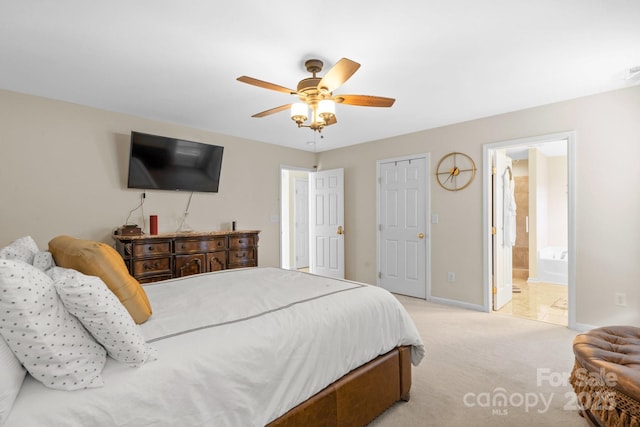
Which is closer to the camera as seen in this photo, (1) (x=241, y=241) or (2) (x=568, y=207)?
(2) (x=568, y=207)

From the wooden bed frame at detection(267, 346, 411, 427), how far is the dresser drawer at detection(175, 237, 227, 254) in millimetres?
2743

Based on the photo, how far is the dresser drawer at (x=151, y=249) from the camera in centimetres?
341

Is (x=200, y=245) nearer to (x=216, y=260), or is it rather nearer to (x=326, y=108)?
(x=216, y=260)

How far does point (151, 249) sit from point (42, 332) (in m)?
2.76

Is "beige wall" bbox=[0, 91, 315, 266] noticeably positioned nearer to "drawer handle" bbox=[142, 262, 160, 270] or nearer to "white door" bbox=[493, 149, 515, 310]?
"drawer handle" bbox=[142, 262, 160, 270]

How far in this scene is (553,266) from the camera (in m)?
5.70

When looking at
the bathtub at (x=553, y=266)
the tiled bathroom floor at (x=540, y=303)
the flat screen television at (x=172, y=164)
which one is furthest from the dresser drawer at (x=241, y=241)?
the bathtub at (x=553, y=266)

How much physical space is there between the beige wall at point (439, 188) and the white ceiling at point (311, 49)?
0.25m

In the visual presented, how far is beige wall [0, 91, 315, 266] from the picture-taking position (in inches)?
121

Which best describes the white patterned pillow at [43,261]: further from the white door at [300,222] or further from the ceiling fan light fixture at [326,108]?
the white door at [300,222]

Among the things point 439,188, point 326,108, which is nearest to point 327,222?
point 439,188

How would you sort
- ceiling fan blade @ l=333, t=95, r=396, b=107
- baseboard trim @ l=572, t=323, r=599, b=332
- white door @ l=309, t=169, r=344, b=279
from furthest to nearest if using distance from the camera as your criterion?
white door @ l=309, t=169, r=344, b=279 → baseboard trim @ l=572, t=323, r=599, b=332 → ceiling fan blade @ l=333, t=95, r=396, b=107

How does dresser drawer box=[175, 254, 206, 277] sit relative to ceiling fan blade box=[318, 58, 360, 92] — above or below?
below

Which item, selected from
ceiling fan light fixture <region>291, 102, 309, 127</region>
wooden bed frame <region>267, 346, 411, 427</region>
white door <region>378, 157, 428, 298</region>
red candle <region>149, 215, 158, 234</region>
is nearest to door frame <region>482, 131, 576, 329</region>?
white door <region>378, 157, 428, 298</region>
